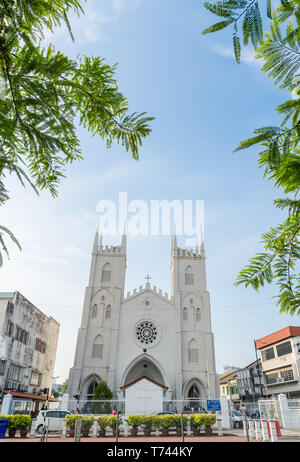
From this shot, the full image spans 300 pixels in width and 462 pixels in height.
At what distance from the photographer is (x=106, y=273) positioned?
36562 mm

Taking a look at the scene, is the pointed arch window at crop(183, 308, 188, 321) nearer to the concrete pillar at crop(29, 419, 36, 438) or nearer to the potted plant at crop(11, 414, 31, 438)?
the concrete pillar at crop(29, 419, 36, 438)

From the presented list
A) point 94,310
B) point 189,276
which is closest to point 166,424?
point 94,310

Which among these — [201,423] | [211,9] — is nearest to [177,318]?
[201,423]

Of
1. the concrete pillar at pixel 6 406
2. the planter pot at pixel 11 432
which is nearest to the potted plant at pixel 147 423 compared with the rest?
the planter pot at pixel 11 432

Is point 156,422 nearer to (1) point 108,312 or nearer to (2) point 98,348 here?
(2) point 98,348

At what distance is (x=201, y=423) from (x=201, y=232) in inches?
1063

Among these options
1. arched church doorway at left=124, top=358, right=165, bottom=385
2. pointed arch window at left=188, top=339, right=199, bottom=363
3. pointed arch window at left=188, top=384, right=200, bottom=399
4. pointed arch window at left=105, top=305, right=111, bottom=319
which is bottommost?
pointed arch window at left=188, top=384, right=200, bottom=399

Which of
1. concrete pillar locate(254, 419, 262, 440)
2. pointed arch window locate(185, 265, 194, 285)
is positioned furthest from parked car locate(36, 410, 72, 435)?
pointed arch window locate(185, 265, 194, 285)

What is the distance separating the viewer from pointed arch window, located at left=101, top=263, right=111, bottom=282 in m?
36.2

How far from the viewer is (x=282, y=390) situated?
35.0m

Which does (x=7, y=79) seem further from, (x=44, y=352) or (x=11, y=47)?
(x=44, y=352)

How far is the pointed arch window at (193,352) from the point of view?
105ft

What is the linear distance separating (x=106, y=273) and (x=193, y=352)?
44.5 ft

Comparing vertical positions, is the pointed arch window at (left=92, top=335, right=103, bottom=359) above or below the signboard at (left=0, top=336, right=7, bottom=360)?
above
